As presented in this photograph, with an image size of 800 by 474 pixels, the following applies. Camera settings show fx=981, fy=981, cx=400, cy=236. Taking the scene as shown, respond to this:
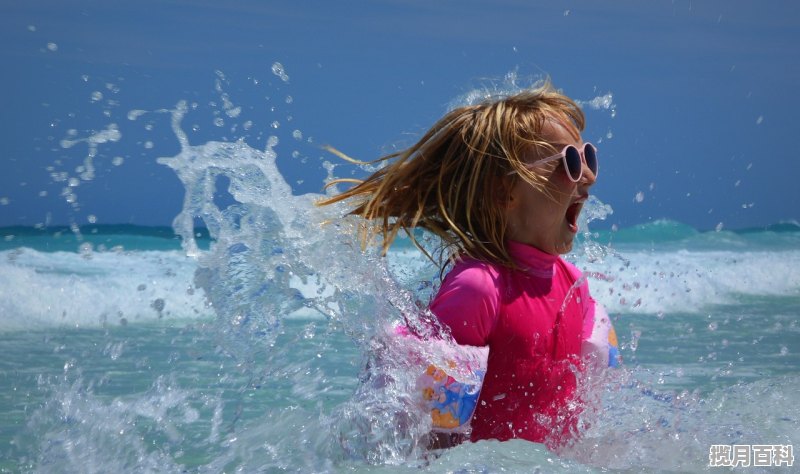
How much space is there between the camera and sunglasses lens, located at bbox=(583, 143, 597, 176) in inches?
102

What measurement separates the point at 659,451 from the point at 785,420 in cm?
72

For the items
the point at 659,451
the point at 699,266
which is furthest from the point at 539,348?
the point at 699,266

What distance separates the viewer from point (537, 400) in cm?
252

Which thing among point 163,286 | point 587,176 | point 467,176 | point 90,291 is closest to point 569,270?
point 587,176

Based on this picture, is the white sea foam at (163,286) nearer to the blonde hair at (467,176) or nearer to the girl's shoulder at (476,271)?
the blonde hair at (467,176)

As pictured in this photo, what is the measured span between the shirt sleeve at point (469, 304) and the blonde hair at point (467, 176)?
0.31 feet

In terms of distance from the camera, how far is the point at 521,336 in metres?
2.43

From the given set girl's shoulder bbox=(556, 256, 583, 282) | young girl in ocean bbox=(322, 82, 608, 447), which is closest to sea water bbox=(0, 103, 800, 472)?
young girl in ocean bbox=(322, 82, 608, 447)

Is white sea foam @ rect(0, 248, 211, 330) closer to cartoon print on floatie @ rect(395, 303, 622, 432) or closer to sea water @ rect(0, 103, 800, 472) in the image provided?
sea water @ rect(0, 103, 800, 472)

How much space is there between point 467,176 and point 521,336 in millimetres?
434

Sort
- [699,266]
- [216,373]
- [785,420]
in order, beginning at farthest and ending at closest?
[699,266], [216,373], [785,420]

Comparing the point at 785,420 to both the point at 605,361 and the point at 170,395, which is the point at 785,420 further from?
the point at 170,395

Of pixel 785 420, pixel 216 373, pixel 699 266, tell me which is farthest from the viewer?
pixel 699 266

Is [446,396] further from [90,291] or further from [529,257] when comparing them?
[90,291]
